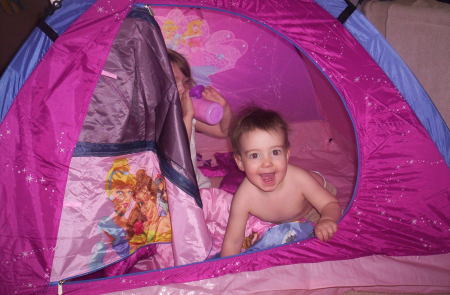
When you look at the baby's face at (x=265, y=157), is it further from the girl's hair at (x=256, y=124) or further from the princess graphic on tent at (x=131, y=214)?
the princess graphic on tent at (x=131, y=214)

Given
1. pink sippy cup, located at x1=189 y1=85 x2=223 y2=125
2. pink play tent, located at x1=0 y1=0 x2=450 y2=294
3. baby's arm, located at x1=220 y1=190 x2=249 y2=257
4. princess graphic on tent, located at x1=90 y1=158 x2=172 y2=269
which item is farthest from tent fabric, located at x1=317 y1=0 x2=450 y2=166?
princess graphic on tent, located at x1=90 y1=158 x2=172 y2=269

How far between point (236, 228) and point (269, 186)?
161mm

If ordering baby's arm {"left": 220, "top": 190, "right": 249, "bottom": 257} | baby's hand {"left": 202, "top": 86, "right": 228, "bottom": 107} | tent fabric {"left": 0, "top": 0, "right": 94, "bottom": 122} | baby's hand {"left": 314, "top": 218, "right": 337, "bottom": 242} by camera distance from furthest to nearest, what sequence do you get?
baby's hand {"left": 202, "top": 86, "right": 228, "bottom": 107} < baby's arm {"left": 220, "top": 190, "right": 249, "bottom": 257} < baby's hand {"left": 314, "top": 218, "right": 337, "bottom": 242} < tent fabric {"left": 0, "top": 0, "right": 94, "bottom": 122}

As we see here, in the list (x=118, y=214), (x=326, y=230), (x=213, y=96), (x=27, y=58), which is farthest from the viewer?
(x=213, y=96)

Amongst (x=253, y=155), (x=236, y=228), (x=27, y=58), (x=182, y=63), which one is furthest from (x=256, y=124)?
(x=27, y=58)

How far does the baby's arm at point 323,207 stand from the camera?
93cm

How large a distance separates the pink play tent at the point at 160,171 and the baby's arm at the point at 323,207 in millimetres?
35

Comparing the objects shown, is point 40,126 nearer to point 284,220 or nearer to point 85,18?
point 85,18

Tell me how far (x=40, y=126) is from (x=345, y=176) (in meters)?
0.98

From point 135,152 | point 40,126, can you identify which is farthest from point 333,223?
point 40,126

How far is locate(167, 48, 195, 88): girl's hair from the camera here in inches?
49.6

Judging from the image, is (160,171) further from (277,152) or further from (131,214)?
(277,152)

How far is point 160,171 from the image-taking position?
1.09m

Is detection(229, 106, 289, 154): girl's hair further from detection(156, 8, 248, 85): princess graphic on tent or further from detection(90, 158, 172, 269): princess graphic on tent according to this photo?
detection(156, 8, 248, 85): princess graphic on tent
